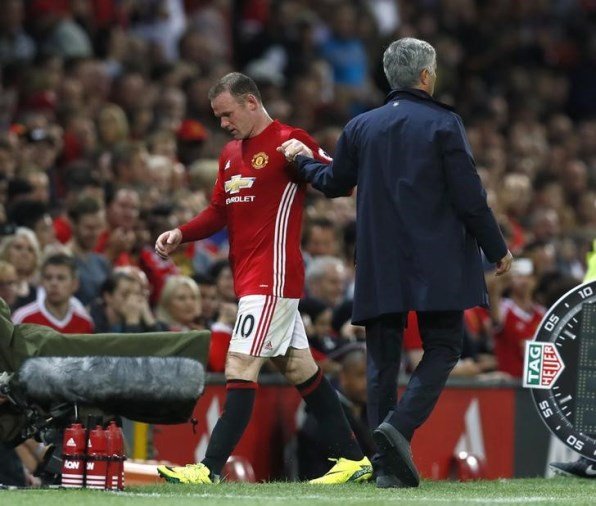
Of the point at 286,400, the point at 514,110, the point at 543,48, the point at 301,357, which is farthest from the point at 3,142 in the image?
the point at 543,48

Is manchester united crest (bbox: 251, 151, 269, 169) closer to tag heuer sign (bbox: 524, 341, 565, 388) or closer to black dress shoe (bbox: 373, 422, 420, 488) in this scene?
black dress shoe (bbox: 373, 422, 420, 488)

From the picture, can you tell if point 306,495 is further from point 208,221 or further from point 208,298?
point 208,298

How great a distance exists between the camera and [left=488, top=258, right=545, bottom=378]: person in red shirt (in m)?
12.7

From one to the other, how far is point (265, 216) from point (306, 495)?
1548 millimetres

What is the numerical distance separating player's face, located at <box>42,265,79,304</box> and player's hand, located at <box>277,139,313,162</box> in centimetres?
267

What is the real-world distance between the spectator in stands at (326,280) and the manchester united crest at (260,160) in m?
3.91

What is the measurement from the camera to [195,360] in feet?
24.6

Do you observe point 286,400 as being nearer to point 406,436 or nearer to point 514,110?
point 406,436

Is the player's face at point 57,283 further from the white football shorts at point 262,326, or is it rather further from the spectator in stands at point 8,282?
the white football shorts at point 262,326

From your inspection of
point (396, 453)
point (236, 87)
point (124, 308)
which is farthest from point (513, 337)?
point (396, 453)

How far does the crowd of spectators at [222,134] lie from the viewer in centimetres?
1144

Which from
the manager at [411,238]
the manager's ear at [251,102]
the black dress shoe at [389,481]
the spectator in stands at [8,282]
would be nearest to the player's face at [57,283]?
the spectator in stands at [8,282]

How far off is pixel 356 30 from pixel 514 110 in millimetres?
2437

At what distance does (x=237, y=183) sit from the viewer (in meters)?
8.43
